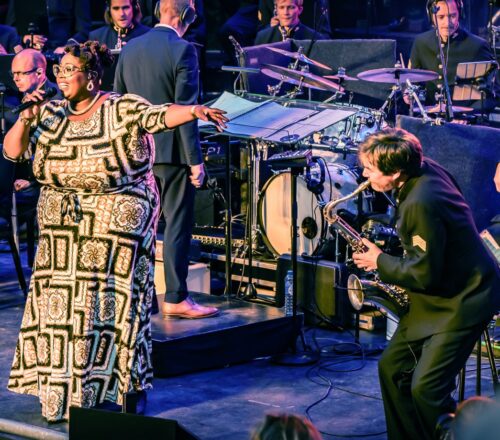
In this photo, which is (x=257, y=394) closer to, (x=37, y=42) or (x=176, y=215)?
(x=176, y=215)

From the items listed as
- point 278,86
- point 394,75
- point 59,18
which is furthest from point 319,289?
point 59,18

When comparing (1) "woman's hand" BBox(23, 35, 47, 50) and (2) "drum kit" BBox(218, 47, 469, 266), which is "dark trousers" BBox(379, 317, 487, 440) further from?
(1) "woman's hand" BBox(23, 35, 47, 50)

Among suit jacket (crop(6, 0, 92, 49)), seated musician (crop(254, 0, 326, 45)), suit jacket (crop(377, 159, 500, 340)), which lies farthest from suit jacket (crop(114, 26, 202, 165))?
suit jacket (crop(6, 0, 92, 49))

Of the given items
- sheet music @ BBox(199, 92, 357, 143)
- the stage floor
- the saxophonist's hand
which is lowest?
the stage floor

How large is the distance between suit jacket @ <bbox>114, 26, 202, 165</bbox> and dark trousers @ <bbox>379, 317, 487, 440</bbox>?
211 centimetres

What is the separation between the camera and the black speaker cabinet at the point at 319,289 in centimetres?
755

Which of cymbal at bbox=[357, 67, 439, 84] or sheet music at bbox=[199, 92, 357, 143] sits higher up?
cymbal at bbox=[357, 67, 439, 84]

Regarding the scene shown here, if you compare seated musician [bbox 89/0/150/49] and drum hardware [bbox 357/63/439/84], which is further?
seated musician [bbox 89/0/150/49]

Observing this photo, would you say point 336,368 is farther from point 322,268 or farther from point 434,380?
point 434,380

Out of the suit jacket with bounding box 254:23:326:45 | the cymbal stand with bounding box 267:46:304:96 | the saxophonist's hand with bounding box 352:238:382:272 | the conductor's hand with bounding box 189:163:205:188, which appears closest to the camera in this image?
the saxophonist's hand with bounding box 352:238:382:272

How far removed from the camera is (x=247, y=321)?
678 cm

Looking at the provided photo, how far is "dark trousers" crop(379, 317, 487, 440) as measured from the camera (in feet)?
14.9

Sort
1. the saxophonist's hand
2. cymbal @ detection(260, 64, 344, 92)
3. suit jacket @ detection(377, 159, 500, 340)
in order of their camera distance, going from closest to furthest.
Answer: suit jacket @ detection(377, 159, 500, 340), the saxophonist's hand, cymbal @ detection(260, 64, 344, 92)

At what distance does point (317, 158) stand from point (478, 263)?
334cm
